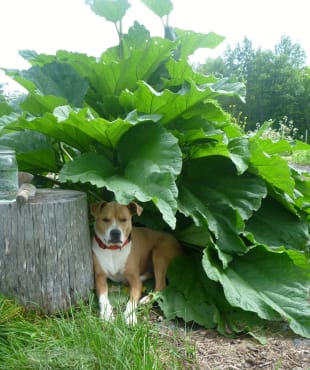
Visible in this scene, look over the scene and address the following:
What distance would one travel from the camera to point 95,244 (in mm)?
2547

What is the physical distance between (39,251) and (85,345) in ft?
1.92

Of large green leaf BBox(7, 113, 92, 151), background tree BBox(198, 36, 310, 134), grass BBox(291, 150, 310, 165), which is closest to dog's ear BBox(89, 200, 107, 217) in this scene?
large green leaf BBox(7, 113, 92, 151)

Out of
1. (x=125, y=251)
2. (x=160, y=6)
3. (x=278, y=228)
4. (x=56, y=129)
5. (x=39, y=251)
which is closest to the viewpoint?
(x=39, y=251)

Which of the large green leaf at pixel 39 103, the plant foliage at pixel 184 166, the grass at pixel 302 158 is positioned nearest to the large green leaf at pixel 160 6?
the plant foliage at pixel 184 166

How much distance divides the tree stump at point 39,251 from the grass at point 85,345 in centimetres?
12

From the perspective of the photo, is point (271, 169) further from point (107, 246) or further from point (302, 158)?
point (302, 158)

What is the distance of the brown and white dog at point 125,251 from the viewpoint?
242cm

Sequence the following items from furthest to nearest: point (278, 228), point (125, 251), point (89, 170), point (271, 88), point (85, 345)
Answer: point (271, 88) < point (278, 228) < point (125, 251) < point (89, 170) < point (85, 345)

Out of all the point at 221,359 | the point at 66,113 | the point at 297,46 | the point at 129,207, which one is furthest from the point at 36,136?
the point at 297,46

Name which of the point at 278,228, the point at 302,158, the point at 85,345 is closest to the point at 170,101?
the point at 278,228

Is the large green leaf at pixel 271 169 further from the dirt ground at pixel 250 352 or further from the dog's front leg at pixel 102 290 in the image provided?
the dog's front leg at pixel 102 290

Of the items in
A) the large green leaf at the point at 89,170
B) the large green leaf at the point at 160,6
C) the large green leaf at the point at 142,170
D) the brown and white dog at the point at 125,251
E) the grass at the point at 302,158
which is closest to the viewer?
the large green leaf at the point at 142,170

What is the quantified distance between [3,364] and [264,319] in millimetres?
1297

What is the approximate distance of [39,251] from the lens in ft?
7.31
